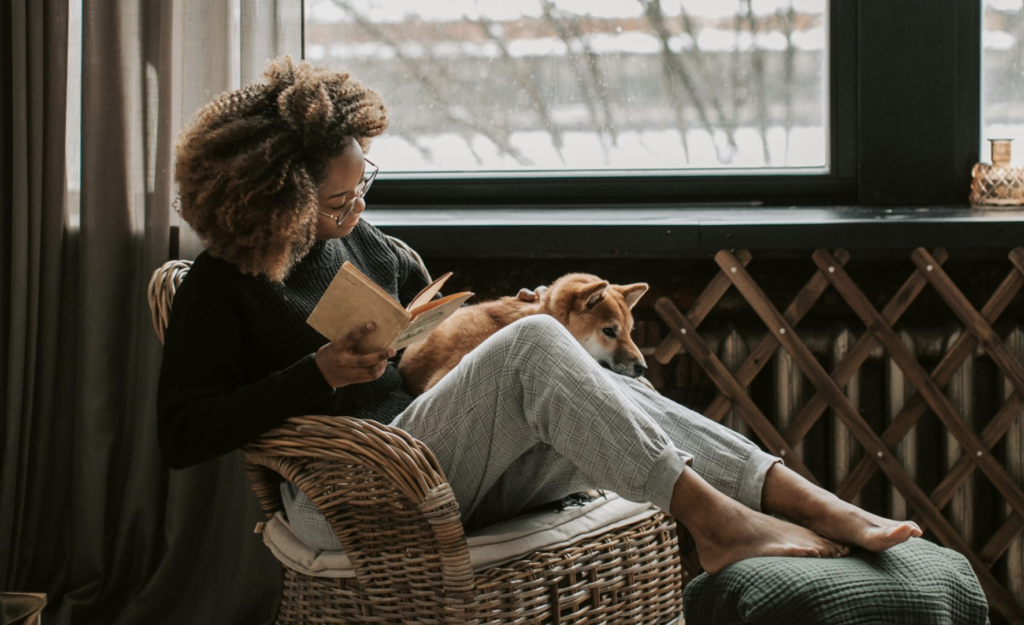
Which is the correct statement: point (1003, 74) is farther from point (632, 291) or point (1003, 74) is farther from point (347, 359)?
point (347, 359)

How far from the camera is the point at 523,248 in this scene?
1.85 metres

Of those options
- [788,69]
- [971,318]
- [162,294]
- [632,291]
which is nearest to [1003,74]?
[788,69]

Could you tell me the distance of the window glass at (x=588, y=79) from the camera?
6.84 ft

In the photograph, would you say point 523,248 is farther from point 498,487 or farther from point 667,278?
point 498,487

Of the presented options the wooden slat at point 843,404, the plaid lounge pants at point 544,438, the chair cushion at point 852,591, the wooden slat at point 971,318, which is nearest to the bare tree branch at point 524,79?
the wooden slat at point 843,404

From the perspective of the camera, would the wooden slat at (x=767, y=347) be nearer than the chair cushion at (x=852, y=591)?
No

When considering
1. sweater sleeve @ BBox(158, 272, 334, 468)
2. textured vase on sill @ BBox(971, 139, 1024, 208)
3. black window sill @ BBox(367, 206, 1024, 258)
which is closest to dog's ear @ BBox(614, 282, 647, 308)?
black window sill @ BBox(367, 206, 1024, 258)

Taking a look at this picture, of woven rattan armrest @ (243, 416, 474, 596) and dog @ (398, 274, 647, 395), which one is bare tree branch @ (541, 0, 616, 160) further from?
woven rattan armrest @ (243, 416, 474, 596)

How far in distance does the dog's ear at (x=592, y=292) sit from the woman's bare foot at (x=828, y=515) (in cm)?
41

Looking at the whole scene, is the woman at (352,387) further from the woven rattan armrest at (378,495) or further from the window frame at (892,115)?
the window frame at (892,115)

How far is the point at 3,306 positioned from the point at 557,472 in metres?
1.11

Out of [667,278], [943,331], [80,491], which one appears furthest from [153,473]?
[943,331]

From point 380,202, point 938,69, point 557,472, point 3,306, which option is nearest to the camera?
point 557,472

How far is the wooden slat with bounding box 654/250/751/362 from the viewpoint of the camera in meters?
1.85
